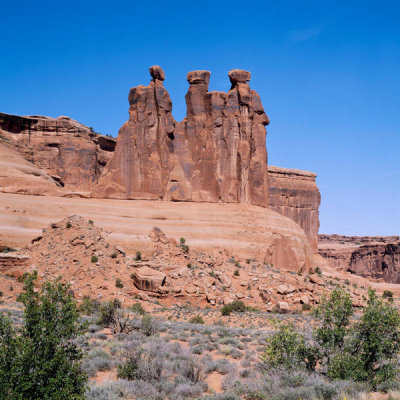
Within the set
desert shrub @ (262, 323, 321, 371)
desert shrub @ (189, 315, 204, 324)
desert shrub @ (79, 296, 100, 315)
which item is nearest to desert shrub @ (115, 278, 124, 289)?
desert shrub @ (79, 296, 100, 315)

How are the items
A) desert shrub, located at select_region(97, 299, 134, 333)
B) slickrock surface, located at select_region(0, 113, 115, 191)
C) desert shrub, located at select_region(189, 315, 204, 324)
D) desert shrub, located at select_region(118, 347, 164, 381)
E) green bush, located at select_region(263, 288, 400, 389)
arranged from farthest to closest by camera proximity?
1. slickrock surface, located at select_region(0, 113, 115, 191)
2. desert shrub, located at select_region(189, 315, 204, 324)
3. desert shrub, located at select_region(97, 299, 134, 333)
4. green bush, located at select_region(263, 288, 400, 389)
5. desert shrub, located at select_region(118, 347, 164, 381)

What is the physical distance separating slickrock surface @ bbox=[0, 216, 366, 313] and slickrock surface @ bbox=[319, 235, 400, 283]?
62.3m

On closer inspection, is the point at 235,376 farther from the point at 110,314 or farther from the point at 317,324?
the point at 317,324

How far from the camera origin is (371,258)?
10675 cm

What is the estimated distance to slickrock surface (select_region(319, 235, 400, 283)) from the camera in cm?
10069

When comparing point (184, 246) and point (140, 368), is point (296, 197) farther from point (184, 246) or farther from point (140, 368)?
point (140, 368)

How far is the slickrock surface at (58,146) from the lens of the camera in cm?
6419

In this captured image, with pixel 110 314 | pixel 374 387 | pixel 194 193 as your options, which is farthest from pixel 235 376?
pixel 194 193

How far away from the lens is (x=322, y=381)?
472 inches

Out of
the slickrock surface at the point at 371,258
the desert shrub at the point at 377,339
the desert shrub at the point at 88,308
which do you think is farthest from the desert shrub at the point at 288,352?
the slickrock surface at the point at 371,258

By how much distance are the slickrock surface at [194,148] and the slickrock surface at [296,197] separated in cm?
3269

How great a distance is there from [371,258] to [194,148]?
72770 mm

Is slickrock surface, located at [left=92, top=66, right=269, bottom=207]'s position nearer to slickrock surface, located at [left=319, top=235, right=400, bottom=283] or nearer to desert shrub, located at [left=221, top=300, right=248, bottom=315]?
desert shrub, located at [left=221, top=300, right=248, bottom=315]

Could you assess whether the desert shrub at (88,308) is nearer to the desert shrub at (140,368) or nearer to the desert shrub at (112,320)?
the desert shrub at (112,320)
